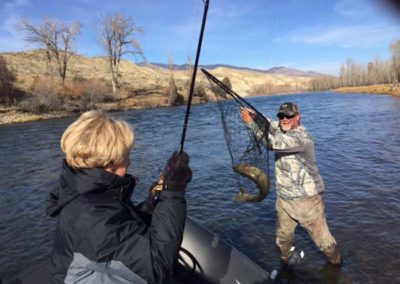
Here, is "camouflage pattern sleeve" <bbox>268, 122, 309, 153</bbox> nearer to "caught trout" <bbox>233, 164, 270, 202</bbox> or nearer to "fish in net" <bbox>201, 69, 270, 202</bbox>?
"fish in net" <bbox>201, 69, 270, 202</bbox>

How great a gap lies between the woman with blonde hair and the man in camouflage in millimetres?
2980

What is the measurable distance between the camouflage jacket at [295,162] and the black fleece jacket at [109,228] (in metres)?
3.01

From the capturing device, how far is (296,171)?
5031mm

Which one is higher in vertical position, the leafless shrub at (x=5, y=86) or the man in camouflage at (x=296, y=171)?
the leafless shrub at (x=5, y=86)

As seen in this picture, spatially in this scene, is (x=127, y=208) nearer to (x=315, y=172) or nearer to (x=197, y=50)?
(x=197, y=50)

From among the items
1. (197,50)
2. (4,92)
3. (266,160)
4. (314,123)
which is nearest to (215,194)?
(266,160)

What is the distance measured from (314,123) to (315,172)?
2123cm

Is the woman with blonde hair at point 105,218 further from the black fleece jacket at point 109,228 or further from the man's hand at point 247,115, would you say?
the man's hand at point 247,115

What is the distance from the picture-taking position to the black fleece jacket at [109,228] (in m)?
2.02

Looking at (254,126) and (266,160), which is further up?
(254,126)

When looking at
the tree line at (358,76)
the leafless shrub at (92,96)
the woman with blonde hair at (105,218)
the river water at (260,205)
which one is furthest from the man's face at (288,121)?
the tree line at (358,76)

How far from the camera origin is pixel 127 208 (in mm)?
2225

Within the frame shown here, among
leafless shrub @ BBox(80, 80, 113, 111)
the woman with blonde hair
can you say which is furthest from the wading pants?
leafless shrub @ BBox(80, 80, 113, 111)

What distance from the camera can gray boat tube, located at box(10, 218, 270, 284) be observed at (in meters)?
4.07
